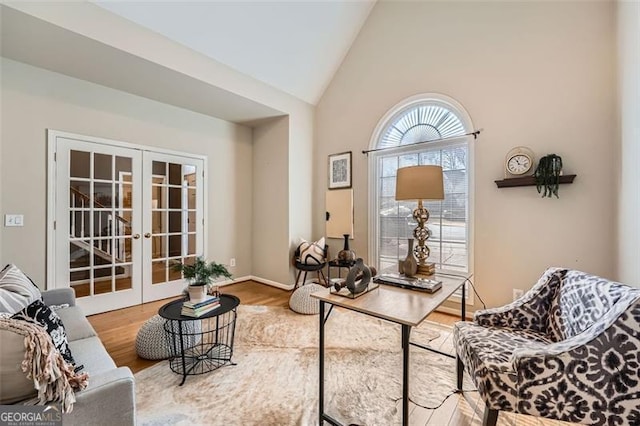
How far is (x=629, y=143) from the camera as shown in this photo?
1.98m

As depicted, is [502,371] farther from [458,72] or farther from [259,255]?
[259,255]

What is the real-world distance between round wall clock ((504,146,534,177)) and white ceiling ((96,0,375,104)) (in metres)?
2.67

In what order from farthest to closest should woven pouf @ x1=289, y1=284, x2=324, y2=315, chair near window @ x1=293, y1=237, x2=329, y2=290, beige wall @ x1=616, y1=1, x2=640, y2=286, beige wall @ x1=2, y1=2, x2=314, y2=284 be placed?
chair near window @ x1=293, y1=237, x2=329, y2=290 → woven pouf @ x1=289, y1=284, x2=324, y2=315 → beige wall @ x1=2, y1=2, x2=314, y2=284 → beige wall @ x1=616, y1=1, x2=640, y2=286

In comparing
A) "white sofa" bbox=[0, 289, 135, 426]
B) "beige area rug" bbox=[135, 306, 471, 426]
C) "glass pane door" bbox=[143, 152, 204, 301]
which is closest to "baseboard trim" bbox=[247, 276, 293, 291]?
"glass pane door" bbox=[143, 152, 204, 301]

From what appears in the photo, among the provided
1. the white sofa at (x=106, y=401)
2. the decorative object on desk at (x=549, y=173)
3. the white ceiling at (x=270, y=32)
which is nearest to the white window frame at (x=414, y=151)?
the decorative object on desk at (x=549, y=173)

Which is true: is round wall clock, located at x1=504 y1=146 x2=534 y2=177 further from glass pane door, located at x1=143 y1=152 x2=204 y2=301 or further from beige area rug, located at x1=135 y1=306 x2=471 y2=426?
glass pane door, located at x1=143 y1=152 x2=204 y2=301

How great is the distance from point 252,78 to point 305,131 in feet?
3.60

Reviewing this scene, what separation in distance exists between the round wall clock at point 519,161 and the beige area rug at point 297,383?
1.69 meters

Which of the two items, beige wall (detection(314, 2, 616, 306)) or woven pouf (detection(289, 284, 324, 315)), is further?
woven pouf (detection(289, 284, 324, 315))

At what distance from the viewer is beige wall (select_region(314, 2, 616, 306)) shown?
2338 millimetres

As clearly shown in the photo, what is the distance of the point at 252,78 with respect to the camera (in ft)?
11.6

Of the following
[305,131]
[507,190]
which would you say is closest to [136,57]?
[305,131]

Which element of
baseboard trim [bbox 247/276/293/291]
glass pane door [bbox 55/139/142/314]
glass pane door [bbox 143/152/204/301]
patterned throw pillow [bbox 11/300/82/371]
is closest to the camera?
patterned throw pillow [bbox 11/300/82/371]

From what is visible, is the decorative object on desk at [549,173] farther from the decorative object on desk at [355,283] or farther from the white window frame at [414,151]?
the decorative object on desk at [355,283]
